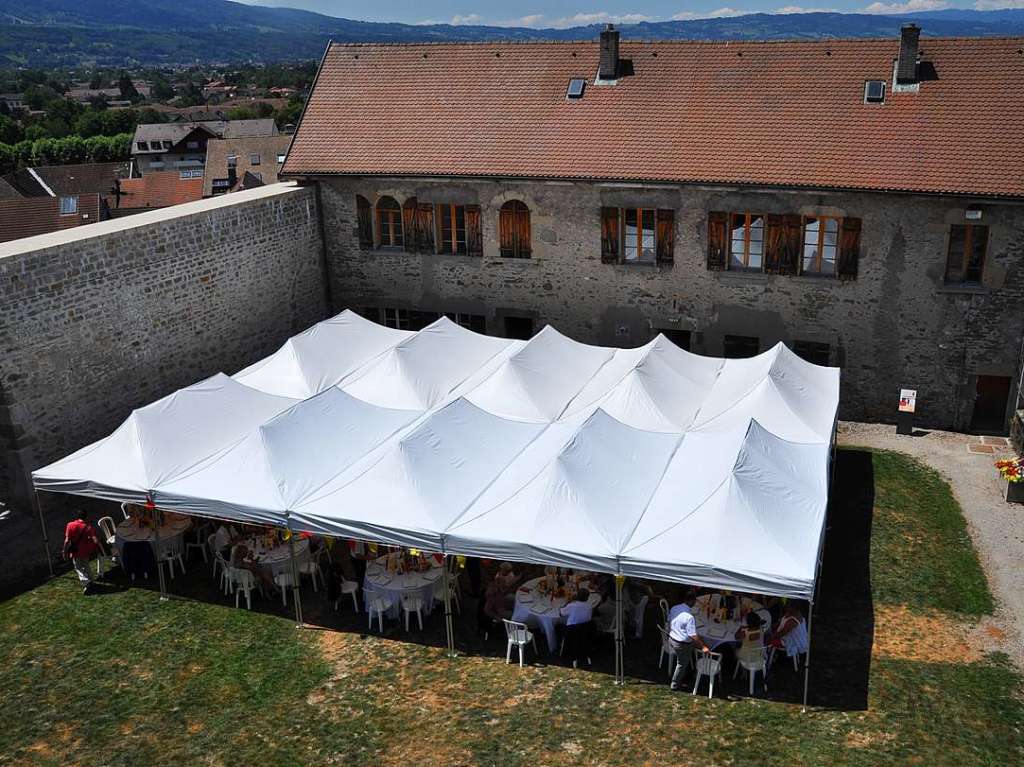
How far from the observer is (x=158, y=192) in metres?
50.8

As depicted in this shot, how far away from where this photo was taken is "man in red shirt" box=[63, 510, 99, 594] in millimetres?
12164

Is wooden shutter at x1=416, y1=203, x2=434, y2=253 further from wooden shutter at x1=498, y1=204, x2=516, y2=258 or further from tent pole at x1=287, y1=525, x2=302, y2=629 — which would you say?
tent pole at x1=287, y1=525, x2=302, y2=629

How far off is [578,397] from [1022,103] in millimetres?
9861

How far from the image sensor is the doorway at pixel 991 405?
17.5 m

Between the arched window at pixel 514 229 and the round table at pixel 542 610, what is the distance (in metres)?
9.86

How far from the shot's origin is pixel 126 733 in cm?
960

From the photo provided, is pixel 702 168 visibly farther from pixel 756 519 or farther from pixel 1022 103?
pixel 756 519

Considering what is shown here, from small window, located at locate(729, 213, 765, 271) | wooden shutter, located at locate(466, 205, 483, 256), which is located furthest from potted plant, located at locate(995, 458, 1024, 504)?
wooden shutter, located at locate(466, 205, 483, 256)

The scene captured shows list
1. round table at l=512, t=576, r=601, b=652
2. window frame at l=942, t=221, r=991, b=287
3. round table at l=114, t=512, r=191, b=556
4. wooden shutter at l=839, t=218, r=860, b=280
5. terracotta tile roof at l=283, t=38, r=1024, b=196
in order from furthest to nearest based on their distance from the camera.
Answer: wooden shutter at l=839, t=218, r=860, b=280 < terracotta tile roof at l=283, t=38, r=1024, b=196 < window frame at l=942, t=221, r=991, b=287 < round table at l=114, t=512, r=191, b=556 < round table at l=512, t=576, r=601, b=652

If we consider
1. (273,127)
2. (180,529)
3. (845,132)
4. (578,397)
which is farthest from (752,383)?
(273,127)

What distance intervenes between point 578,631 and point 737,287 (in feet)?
31.8

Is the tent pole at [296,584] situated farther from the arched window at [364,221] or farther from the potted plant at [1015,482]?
the potted plant at [1015,482]

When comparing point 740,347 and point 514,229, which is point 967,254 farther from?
point 514,229

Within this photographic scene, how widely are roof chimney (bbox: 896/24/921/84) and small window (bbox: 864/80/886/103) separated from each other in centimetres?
31
